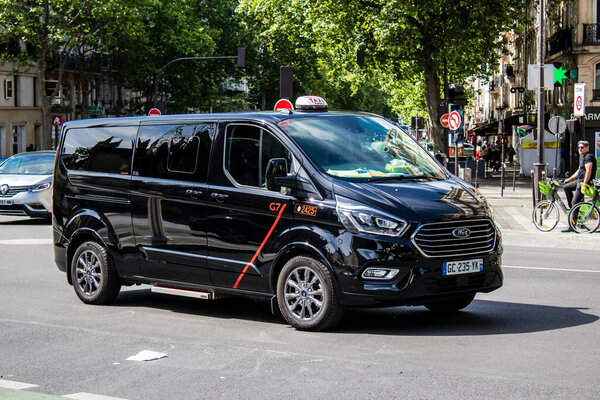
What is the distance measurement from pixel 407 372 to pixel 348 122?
9.99 ft

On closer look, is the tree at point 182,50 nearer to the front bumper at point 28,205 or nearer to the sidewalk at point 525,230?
the sidewalk at point 525,230

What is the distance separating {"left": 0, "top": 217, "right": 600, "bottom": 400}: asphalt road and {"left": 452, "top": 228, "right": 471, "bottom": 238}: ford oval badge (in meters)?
0.81

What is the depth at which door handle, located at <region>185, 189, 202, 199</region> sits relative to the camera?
920cm

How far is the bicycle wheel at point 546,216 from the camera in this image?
19859mm

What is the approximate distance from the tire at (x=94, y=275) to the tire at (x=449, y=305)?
10.6 feet

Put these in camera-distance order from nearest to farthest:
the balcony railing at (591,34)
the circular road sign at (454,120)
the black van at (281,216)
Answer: the black van at (281,216)
the circular road sign at (454,120)
the balcony railing at (591,34)

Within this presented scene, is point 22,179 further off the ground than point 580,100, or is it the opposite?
point 580,100

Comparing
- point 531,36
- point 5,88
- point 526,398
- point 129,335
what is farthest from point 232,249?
point 531,36

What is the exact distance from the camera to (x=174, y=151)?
958 centimetres

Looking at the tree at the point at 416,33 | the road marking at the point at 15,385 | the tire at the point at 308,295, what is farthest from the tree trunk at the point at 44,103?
the road marking at the point at 15,385

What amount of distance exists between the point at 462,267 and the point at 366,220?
0.94 metres

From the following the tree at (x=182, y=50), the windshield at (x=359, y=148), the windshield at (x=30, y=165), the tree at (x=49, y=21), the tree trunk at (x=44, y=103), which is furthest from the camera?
the tree at (x=182, y=50)

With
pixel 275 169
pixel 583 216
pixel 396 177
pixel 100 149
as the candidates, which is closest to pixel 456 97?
pixel 583 216

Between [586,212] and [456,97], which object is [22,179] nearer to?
[586,212]
